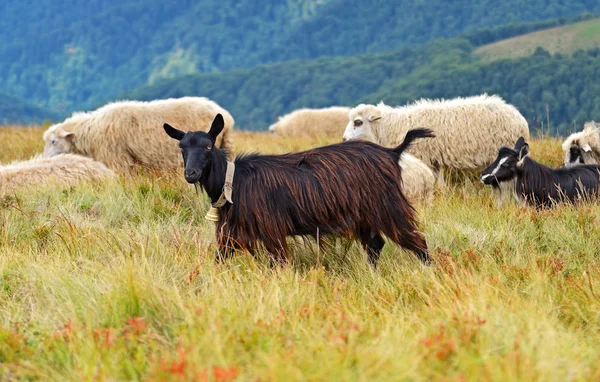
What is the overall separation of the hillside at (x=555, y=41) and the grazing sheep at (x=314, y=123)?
135m

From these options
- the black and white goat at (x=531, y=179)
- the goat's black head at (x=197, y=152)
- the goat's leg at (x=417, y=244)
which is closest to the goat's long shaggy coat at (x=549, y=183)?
the black and white goat at (x=531, y=179)

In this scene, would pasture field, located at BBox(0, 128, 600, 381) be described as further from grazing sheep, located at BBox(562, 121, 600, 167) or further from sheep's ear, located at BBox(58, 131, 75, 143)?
sheep's ear, located at BBox(58, 131, 75, 143)

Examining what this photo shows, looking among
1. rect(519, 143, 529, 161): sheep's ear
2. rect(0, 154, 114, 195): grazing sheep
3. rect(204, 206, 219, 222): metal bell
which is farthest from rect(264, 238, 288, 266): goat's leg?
rect(519, 143, 529, 161): sheep's ear

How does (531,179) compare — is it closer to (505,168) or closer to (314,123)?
(505,168)

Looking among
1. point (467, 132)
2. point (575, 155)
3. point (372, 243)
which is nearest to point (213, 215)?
point (372, 243)

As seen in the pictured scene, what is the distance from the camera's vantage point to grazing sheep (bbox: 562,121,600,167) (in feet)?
33.4

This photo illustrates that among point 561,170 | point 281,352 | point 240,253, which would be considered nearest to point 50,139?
point 240,253

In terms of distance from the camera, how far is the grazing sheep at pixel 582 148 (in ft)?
33.4

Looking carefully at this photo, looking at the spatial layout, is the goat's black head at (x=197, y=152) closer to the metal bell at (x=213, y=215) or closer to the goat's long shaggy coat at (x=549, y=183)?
the metal bell at (x=213, y=215)

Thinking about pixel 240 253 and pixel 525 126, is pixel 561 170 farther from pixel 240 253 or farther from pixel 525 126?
pixel 240 253

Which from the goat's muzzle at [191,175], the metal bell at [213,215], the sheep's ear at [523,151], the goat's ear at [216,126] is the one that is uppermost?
the goat's ear at [216,126]

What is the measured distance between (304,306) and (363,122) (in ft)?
24.8

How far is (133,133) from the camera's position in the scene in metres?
11.2

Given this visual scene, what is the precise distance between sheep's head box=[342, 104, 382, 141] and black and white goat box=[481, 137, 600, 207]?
112 inches
